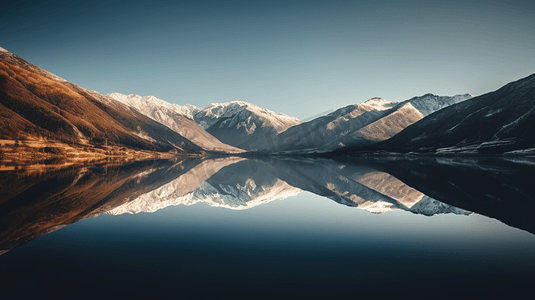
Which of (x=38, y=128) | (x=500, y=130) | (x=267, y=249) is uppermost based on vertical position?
(x=38, y=128)

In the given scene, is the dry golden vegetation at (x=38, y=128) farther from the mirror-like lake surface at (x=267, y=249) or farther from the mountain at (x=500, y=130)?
the mountain at (x=500, y=130)

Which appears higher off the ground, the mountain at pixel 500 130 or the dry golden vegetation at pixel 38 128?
the dry golden vegetation at pixel 38 128

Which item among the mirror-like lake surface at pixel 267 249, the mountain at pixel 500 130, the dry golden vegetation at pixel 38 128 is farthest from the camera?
the mountain at pixel 500 130

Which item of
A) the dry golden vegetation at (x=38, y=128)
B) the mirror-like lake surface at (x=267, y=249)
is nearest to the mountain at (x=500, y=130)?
the mirror-like lake surface at (x=267, y=249)

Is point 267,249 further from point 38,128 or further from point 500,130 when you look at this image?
point 500,130

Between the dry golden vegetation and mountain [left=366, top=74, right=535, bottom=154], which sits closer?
the dry golden vegetation

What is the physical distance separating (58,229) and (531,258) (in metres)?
25.5

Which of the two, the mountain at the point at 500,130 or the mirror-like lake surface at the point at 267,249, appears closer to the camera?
the mirror-like lake surface at the point at 267,249

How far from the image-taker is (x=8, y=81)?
176750mm

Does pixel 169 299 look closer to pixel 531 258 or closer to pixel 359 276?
pixel 359 276

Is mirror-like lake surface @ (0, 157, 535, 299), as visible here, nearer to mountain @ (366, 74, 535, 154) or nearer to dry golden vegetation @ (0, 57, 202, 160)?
dry golden vegetation @ (0, 57, 202, 160)

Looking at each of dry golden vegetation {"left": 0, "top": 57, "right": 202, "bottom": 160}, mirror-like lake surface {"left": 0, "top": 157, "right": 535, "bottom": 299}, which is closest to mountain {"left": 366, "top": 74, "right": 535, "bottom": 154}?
mirror-like lake surface {"left": 0, "top": 157, "right": 535, "bottom": 299}

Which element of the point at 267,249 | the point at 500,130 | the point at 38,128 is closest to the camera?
the point at 267,249

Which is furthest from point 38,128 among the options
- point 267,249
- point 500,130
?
point 500,130
